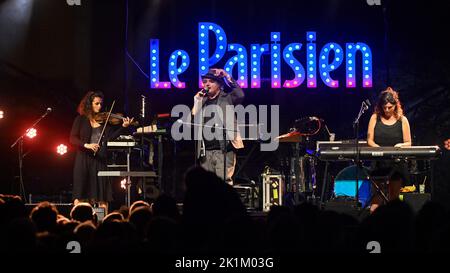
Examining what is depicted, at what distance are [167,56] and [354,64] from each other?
145 inches

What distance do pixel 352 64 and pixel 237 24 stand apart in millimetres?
2431

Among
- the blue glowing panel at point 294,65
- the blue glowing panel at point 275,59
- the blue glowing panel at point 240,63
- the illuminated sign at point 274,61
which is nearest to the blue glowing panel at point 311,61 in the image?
the illuminated sign at point 274,61

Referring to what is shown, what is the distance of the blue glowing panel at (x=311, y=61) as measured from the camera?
1391cm

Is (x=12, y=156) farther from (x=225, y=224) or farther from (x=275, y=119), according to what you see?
(x=225, y=224)

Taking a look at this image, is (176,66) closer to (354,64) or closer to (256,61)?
(256,61)

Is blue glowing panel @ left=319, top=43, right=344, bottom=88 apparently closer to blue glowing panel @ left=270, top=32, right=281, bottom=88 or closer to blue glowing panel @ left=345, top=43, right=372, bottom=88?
blue glowing panel @ left=345, top=43, right=372, bottom=88

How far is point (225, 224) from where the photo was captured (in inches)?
201

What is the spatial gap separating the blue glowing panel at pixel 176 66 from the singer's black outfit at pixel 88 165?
3285 mm

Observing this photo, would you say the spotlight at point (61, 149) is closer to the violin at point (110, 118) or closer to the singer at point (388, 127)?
the violin at point (110, 118)

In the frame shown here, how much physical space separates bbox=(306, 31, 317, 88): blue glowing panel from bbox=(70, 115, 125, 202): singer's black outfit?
465cm

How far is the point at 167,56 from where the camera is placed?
14383 mm

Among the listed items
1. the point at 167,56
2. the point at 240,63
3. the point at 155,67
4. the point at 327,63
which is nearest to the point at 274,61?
the point at 240,63

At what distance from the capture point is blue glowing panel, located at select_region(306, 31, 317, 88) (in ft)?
45.6

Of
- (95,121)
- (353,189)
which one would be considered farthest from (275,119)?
(95,121)
